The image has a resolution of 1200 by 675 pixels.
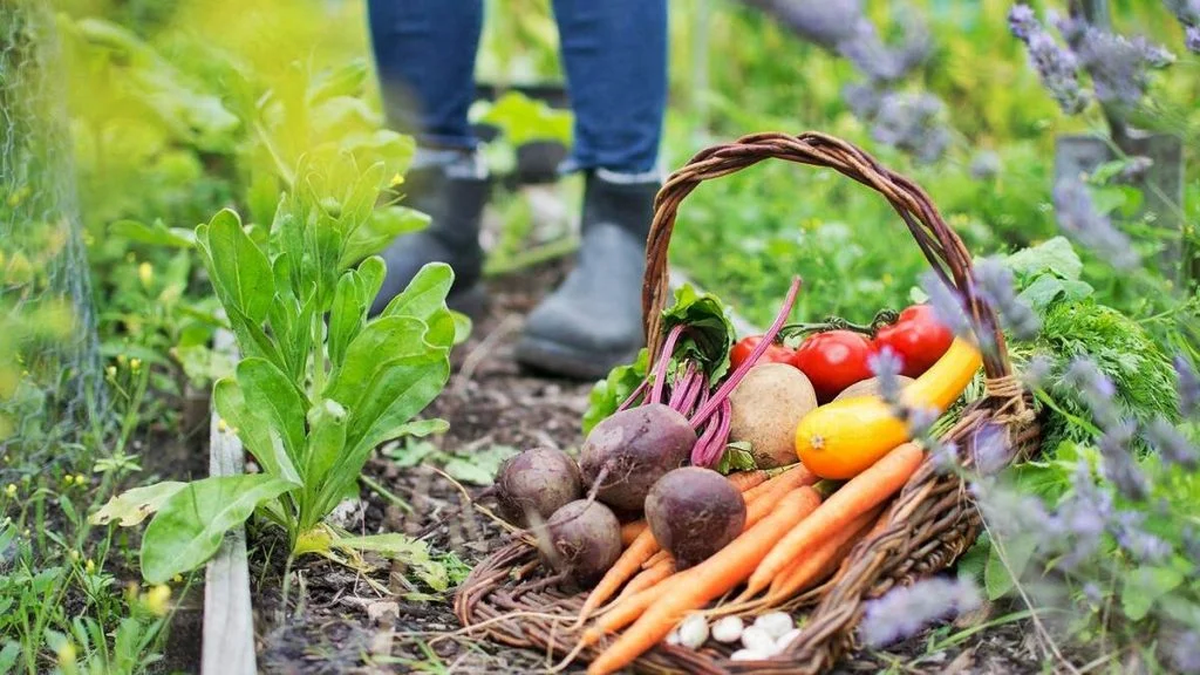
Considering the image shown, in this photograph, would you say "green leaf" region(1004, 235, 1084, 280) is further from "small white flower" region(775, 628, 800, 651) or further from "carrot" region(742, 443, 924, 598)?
"small white flower" region(775, 628, 800, 651)

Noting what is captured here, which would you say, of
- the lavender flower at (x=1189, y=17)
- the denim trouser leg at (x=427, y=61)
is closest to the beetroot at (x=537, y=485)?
the lavender flower at (x=1189, y=17)

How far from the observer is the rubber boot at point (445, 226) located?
9.89 ft

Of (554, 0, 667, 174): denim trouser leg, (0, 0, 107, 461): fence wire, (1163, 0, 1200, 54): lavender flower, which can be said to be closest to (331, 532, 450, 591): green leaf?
(0, 0, 107, 461): fence wire

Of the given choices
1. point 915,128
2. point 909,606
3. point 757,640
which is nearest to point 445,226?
point 915,128

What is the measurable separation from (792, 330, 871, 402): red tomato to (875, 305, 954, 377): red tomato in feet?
0.13

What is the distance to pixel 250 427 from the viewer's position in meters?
1.81

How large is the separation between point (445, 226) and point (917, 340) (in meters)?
1.54

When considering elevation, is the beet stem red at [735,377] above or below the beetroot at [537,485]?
above

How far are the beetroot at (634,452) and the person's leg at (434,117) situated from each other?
4.09ft

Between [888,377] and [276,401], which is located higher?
[888,377]

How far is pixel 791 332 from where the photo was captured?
80.8 inches

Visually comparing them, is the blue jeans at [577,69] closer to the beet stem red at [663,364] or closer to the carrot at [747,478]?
the beet stem red at [663,364]

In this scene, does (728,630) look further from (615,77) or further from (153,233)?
(615,77)

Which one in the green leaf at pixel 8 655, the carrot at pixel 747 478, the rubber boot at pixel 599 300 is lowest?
the rubber boot at pixel 599 300
